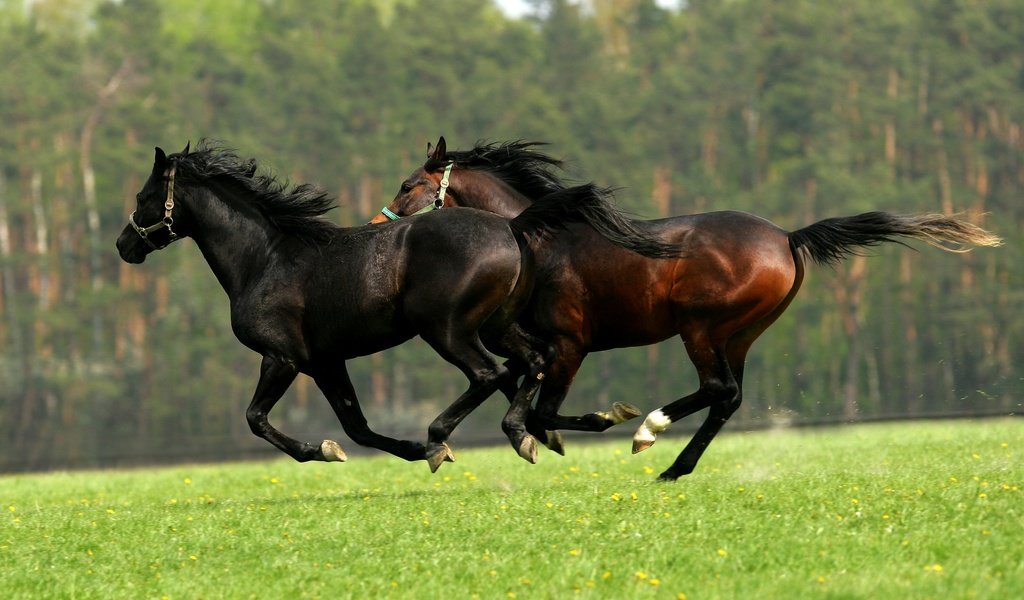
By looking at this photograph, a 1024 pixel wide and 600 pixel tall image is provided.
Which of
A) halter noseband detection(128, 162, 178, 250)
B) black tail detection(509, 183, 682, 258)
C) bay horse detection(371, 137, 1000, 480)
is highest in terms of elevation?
halter noseband detection(128, 162, 178, 250)

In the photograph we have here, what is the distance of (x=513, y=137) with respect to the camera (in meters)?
56.2

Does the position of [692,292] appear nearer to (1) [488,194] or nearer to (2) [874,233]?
(2) [874,233]

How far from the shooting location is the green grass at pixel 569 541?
7.52 meters

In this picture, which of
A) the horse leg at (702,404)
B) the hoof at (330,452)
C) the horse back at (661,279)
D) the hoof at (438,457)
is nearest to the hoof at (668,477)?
the horse leg at (702,404)

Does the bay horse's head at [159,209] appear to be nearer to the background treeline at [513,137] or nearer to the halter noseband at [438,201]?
the halter noseband at [438,201]

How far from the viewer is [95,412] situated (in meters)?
51.5

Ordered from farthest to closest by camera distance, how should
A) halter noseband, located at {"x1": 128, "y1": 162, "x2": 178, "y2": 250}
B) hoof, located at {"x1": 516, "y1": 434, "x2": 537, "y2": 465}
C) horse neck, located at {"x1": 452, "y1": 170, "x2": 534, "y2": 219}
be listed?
horse neck, located at {"x1": 452, "y1": 170, "x2": 534, "y2": 219} < halter noseband, located at {"x1": 128, "y1": 162, "x2": 178, "y2": 250} < hoof, located at {"x1": 516, "y1": 434, "x2": 537, "y2": 465}

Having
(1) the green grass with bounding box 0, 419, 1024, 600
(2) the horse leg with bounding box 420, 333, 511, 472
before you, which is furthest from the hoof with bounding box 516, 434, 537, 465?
(2) the horse leg with bounding box 420, 333, 511, 472

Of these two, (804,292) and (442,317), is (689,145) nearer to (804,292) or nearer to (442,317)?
(804,292)

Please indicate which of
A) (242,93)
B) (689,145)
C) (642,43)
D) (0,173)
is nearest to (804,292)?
(689,145)

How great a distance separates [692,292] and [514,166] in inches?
87.0

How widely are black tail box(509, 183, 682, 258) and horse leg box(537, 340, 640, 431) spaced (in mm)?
852

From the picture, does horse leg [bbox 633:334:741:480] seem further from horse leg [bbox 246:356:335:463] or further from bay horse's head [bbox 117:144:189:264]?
bay horse's head [bbox 117:144:189:264]

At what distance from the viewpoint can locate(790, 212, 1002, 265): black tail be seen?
432 inches
